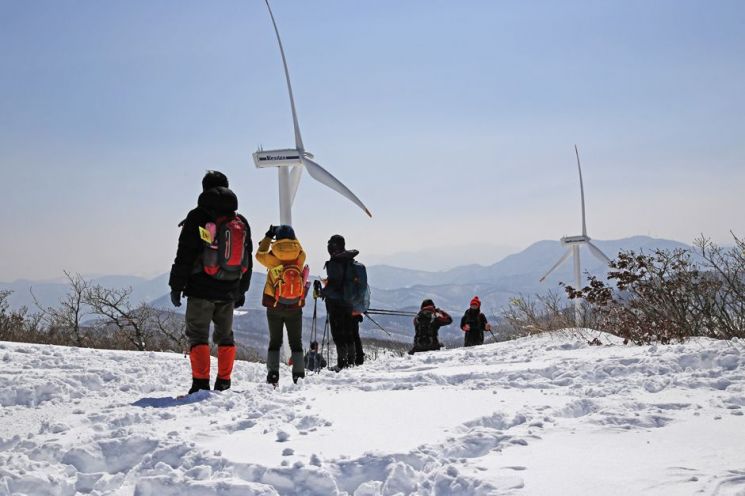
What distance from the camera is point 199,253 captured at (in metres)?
6.18

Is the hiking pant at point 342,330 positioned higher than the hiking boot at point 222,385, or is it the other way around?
the hiking pant at point 342,330

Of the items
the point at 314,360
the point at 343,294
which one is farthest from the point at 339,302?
the point at 314,360

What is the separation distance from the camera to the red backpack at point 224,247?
20.2ft

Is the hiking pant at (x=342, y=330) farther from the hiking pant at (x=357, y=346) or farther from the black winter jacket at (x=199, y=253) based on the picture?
the black winter jacket at (x=199, y=253)

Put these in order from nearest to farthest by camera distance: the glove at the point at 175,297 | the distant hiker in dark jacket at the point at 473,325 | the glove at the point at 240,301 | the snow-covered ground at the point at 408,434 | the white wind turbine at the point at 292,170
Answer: the snow-covered ground at the point at 408,434 → the glove at the point at 175,297 → the glove at the point at 240,301 → the distant hiker in dark jacket at the point at 473,325 → the white wind turbine at the point at 292,170

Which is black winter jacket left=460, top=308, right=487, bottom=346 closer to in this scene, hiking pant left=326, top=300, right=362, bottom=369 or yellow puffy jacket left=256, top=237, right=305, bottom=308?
hiking pant left=326, top=300, right=362, bottom=369

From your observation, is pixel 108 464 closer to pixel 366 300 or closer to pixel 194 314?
pixel 194 314

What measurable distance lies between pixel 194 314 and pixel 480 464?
373 cm

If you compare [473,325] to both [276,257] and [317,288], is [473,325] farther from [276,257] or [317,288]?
[276,257]

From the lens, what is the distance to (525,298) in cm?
1684

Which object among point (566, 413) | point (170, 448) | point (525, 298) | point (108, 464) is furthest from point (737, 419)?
point (525, 298)

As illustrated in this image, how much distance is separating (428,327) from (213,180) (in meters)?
8.09

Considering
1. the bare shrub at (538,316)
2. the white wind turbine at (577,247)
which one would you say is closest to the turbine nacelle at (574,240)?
the white wind turbine at (577,247)

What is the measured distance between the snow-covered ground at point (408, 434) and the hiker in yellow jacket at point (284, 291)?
32.7 inches
